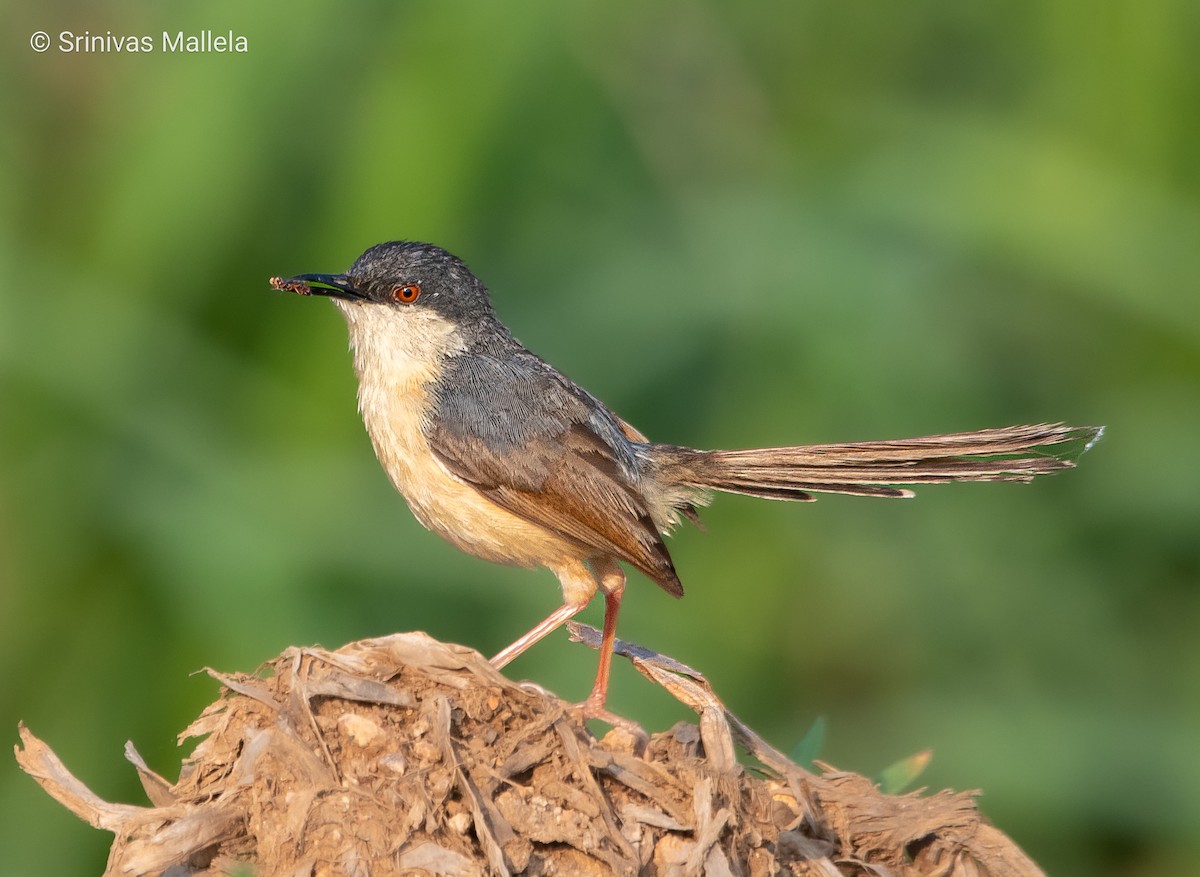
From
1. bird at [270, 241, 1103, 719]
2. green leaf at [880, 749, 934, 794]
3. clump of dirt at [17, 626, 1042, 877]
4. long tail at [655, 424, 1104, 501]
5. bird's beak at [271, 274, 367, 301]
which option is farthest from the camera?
bird's beak at [271, 274, 367, 301]

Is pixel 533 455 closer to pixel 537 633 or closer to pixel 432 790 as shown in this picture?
pixel 537 633

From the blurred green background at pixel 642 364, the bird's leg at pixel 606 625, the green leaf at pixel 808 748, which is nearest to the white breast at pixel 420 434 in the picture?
the bird's leg at pixel 606 625

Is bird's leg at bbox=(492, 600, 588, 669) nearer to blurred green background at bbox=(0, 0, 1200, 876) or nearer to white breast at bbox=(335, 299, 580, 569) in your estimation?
white breast at bbox=(335, 299, 580, 569)

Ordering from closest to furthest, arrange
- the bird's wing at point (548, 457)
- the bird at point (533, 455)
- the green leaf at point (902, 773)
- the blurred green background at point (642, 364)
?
the green leaf at point (902, 773) < the bird at point (533, 455) < the bird's wing at point (548, 457) < the blurred green background at point (642, 364)

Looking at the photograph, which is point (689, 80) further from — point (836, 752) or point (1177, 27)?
point (836, 752)

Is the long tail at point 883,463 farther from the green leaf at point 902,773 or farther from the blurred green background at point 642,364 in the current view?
the blurred green background at point 642,364

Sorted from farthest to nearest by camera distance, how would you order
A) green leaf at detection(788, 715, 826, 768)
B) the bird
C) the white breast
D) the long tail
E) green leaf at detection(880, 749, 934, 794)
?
the white breast < the bird < the long tail < green leaf at detection(880, 749, 934, 794) < green leaf at detection(788, 715, 826, 768)

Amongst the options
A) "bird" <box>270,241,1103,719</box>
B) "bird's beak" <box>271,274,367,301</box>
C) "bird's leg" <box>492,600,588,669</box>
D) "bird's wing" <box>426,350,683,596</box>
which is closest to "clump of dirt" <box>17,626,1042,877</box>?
"bird's leg" <box>492,600,588,669</box>
